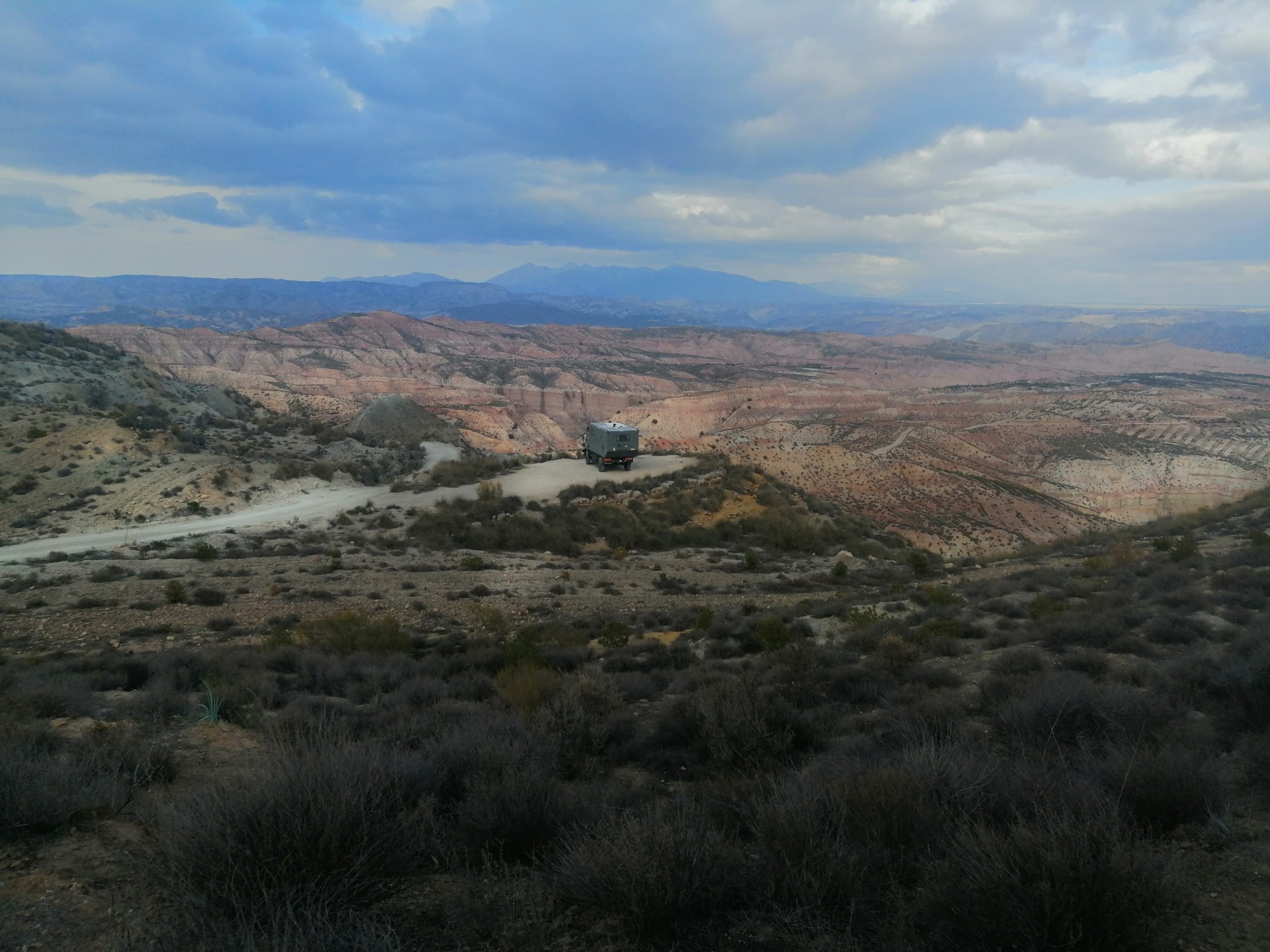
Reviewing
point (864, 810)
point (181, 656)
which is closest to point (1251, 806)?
point (864, 810)

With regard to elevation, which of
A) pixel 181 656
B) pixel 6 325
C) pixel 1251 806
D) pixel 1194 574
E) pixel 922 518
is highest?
pixel 6 325

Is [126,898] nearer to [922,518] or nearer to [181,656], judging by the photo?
[181,656]

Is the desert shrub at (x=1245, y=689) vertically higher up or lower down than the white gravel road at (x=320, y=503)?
higher up

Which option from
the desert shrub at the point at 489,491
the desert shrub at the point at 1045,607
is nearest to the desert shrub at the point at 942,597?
the desert shrub at the point at 1045,607

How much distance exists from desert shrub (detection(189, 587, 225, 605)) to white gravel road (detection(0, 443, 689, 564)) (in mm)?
8537

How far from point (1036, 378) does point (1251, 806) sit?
157m

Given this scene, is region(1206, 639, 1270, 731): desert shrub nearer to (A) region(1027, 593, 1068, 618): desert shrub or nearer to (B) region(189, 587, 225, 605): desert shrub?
(A) region(1027, 593, 1068, 618): desert shrub

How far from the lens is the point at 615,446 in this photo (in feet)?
108

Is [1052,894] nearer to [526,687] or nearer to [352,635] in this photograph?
[526,687]

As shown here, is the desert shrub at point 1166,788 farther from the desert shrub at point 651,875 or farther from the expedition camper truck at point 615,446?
the expedition camper truck at point 615,446

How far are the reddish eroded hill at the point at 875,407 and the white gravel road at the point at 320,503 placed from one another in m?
17.1

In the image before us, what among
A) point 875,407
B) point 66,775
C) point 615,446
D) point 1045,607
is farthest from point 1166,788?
point 875,407

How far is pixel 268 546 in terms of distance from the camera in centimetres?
2175

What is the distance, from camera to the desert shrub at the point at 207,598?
1498 cm
